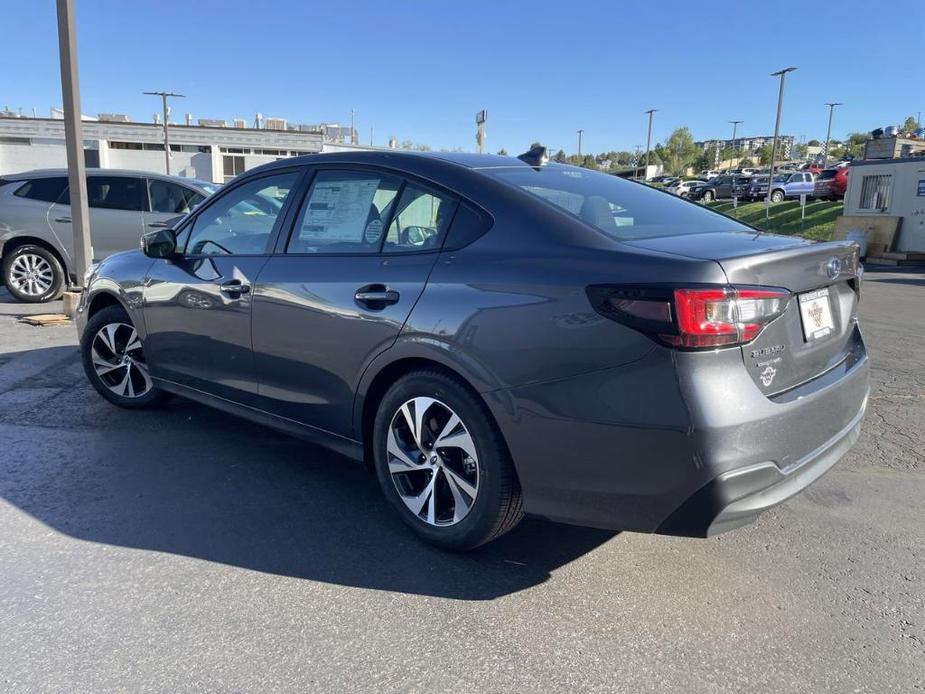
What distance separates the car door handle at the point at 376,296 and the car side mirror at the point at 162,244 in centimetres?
174

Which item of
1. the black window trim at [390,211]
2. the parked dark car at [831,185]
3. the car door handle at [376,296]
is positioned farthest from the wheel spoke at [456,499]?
the parked dark car at [831,185]

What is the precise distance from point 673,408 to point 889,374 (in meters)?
4.88

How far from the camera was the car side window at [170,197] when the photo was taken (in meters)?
9.80

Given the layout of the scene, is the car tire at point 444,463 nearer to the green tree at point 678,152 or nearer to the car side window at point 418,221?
the car side window at point 418,221

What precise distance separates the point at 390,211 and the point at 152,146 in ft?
199

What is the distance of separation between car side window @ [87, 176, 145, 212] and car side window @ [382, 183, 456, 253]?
303 inches

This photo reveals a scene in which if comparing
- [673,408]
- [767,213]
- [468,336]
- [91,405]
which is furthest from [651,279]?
[767,213]

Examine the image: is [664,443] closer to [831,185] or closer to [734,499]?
[734,499]

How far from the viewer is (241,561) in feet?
10.2

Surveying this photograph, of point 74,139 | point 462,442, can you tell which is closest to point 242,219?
point 462,442

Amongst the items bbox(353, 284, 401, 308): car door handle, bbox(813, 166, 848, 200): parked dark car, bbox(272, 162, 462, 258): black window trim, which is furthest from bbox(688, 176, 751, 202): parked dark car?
bbox(353, 284, 401, 308): car door handle

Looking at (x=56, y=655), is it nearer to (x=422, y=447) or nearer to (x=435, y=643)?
(x=435, y=643)

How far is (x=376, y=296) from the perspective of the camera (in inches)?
125

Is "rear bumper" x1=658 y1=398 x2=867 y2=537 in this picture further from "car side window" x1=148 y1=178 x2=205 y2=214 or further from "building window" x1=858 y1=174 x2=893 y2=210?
"building window" x1=858 y1=174 x2=893 y2=210
